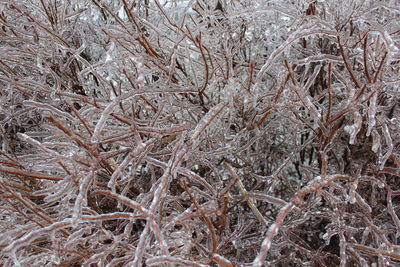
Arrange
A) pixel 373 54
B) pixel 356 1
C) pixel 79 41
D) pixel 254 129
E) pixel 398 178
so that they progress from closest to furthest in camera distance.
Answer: pixel 373 54 → pixel 356 1 → pixel 254 129 → pixel 398 178 → pixel 79 41

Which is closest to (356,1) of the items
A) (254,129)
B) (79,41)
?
(254,129)

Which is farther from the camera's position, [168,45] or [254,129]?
[168,45]

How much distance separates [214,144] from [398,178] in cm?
109

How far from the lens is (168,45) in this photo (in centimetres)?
232

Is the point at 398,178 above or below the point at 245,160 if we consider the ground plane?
below

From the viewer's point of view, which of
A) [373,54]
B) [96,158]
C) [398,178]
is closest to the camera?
[96,158]

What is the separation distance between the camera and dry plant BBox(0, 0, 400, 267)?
5.00 feet

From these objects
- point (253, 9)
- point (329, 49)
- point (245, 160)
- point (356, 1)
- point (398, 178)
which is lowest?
point (398, 178)

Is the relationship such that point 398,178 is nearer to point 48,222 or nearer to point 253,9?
point 253,9

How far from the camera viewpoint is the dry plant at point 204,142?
1525mm

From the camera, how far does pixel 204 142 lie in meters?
2.07

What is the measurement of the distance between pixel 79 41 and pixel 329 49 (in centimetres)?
160

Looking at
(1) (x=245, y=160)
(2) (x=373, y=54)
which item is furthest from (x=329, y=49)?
(1) (x=245, y=160)

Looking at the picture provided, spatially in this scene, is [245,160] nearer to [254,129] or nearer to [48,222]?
[254,129]
